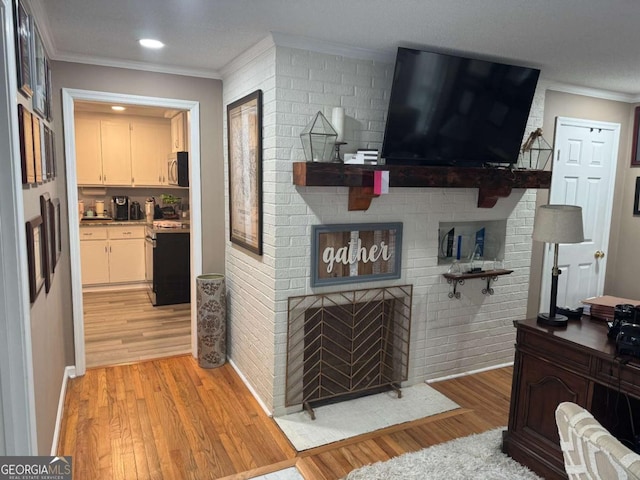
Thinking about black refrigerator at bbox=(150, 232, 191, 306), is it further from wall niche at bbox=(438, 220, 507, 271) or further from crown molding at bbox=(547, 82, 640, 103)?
crown molding at bbox=(547, 82, 640, 103)

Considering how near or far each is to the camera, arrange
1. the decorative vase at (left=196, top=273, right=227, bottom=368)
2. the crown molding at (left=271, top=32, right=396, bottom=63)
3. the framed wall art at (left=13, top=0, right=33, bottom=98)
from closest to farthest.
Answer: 1. the framed wall art at (left=13, top=0, right=33, bottom=98)
2. the crown molding at (left=271, top=32, right=396, bottom=63)
3. the decorative vase at (left=196, top=273, right=227, bottom=368)

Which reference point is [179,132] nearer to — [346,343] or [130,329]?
[130,329]

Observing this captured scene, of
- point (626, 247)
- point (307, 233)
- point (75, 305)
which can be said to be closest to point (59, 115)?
point (75, 305)

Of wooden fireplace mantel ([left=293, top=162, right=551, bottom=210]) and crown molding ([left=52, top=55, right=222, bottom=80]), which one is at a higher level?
crown molding ([left=52, top=55, right=222, bottom=80])

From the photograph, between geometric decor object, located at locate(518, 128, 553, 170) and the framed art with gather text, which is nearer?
the framed art with gather text

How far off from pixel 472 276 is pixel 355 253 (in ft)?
3.18

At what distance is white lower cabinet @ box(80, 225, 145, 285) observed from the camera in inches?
235

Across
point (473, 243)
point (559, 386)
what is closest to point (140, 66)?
point (473, 243)

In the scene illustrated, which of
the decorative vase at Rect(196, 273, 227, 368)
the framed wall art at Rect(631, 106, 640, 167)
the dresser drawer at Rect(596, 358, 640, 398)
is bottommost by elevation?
the decorative vase at Rect(196, 273, 227, 368)

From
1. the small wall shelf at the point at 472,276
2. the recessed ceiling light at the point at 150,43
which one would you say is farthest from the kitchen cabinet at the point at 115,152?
the small wall shelf at the point at 472,276

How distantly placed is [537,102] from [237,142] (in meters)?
2.33

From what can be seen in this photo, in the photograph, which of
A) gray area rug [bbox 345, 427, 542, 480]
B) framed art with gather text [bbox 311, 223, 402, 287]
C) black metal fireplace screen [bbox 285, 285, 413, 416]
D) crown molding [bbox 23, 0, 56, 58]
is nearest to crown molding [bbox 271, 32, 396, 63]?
framed art with gather text [bbox 311, 223, 402, 287]

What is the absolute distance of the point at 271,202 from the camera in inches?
113

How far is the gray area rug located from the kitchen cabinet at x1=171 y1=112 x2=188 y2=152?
12.9 ft
